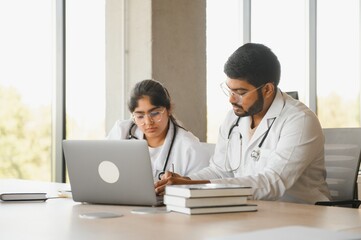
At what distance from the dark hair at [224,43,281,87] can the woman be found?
692 mm

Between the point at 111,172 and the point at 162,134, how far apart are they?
4.33 feet

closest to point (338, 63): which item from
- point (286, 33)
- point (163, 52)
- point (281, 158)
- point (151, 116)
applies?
point (286, 33)

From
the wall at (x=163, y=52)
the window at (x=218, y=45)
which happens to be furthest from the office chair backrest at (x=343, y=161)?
the window at (x=218, y=45)

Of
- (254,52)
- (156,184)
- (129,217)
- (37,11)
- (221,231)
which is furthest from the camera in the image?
(37,11)

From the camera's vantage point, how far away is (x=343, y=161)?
3.45m

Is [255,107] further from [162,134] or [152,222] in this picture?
[152,222]

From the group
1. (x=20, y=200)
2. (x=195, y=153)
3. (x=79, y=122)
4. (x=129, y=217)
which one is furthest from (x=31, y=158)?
(x=129, y=217)

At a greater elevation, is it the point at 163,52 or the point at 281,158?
the point at 163,52

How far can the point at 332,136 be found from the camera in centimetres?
354

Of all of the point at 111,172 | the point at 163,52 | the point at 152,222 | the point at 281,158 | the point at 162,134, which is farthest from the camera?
the point at 163,52

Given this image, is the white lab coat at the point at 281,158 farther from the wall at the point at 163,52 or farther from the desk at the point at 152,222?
the wall at the point at 163,52

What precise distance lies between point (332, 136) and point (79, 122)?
9.50 ft

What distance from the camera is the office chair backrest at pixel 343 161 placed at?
3395mm

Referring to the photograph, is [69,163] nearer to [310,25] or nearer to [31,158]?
[31,158]
